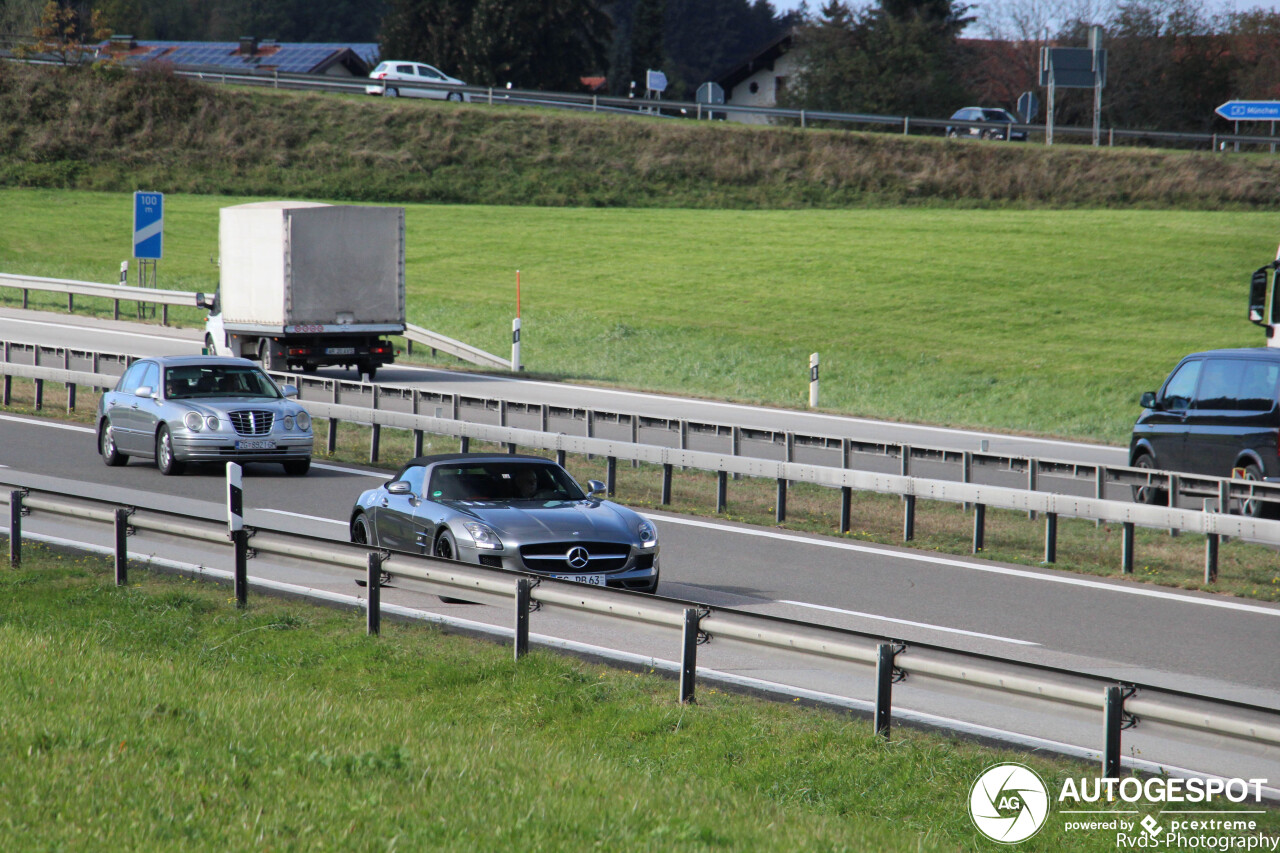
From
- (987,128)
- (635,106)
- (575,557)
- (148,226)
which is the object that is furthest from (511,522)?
(635,106)

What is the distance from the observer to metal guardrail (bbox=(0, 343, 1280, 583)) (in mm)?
13055

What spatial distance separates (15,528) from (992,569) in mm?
8686

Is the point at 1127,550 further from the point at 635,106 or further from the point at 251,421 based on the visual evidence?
the point at 635,106

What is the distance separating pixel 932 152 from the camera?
59500 mm

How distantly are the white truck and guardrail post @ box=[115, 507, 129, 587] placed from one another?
17.4 m

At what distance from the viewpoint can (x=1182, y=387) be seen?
16797mm

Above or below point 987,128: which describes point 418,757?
below

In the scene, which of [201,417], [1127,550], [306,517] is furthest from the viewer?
[201,417]

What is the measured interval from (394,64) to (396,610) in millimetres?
68300

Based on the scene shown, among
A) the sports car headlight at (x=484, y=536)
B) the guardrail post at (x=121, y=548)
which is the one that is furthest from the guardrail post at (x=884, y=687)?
the guardrail post at (x=121, y=548)

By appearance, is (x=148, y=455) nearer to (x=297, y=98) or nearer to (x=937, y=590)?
(x=937, y=590)

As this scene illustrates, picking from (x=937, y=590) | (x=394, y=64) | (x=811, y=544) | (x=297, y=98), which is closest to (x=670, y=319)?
(x=811, y=544)

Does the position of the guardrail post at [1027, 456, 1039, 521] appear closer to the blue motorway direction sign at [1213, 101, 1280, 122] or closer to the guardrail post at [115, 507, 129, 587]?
the blue motorway direction sign at [1213, 101, 1280, 122]

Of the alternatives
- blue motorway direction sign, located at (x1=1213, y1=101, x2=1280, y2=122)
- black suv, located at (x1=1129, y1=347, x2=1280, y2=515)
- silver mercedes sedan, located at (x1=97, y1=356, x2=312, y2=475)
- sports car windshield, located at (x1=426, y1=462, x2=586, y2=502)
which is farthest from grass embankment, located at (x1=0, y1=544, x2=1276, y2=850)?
blue motorway direction sign, located at (x1=1213, y1=101, x2=1280, y2=122)
